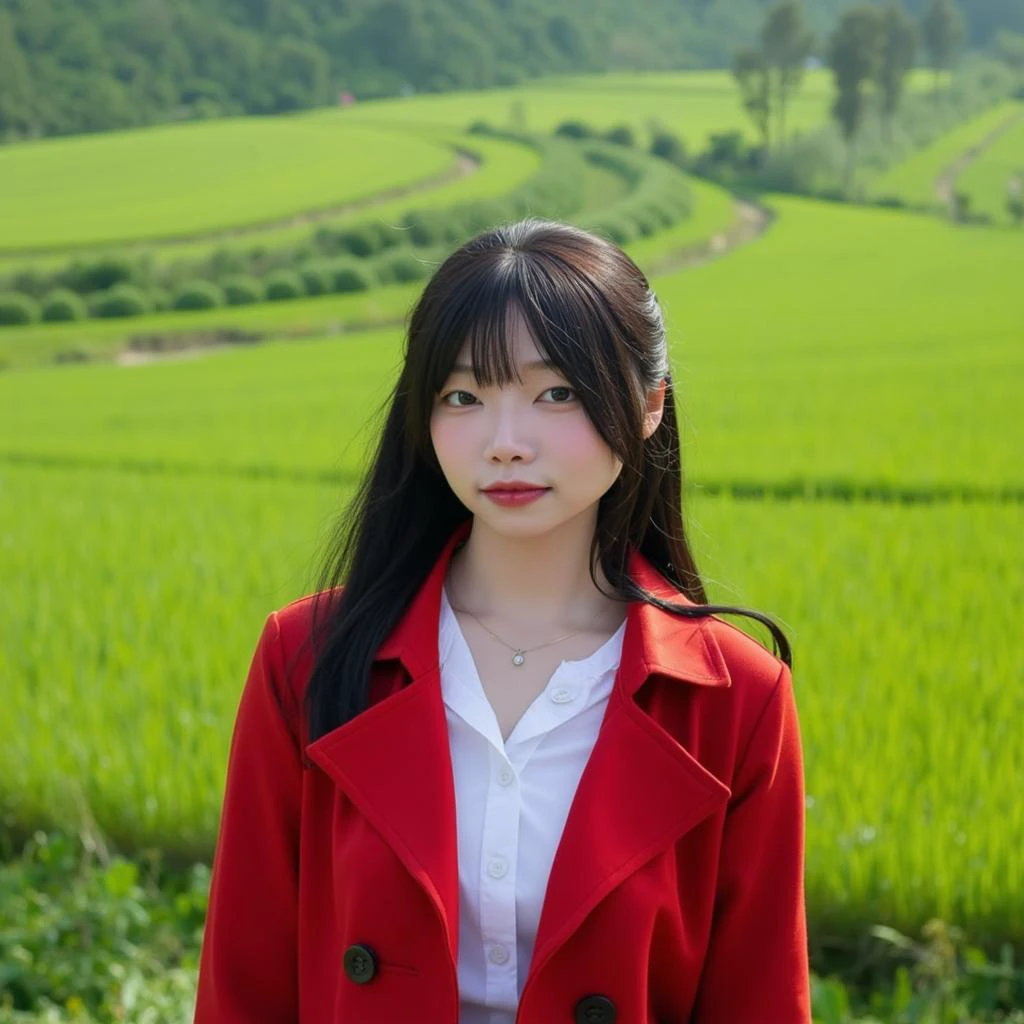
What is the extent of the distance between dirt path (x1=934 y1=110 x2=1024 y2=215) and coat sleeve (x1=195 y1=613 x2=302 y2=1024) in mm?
28511

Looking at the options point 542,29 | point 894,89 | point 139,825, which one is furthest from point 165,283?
point 542,29

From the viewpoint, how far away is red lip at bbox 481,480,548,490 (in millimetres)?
1330

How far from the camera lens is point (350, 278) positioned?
20016 mm

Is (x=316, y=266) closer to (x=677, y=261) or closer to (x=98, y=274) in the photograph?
(x=98, y=274)

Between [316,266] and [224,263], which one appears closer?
[224,263]

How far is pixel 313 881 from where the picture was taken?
141cm

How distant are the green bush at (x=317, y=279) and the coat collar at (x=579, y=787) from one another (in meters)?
18.9

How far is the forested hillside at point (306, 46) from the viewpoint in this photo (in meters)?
24.7

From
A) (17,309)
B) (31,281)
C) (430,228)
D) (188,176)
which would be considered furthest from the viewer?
(188,176)

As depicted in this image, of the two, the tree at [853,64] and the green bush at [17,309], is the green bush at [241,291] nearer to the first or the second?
the green bush at [17,309]

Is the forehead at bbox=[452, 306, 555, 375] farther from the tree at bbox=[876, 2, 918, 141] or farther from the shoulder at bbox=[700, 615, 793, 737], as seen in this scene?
the tree at bbox=[876, 2, 918, 141]

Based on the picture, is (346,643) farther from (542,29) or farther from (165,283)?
(542,29)

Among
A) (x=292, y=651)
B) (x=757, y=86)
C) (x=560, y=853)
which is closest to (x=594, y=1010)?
(x=560, y=853)

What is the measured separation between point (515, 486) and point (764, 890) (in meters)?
0.43
